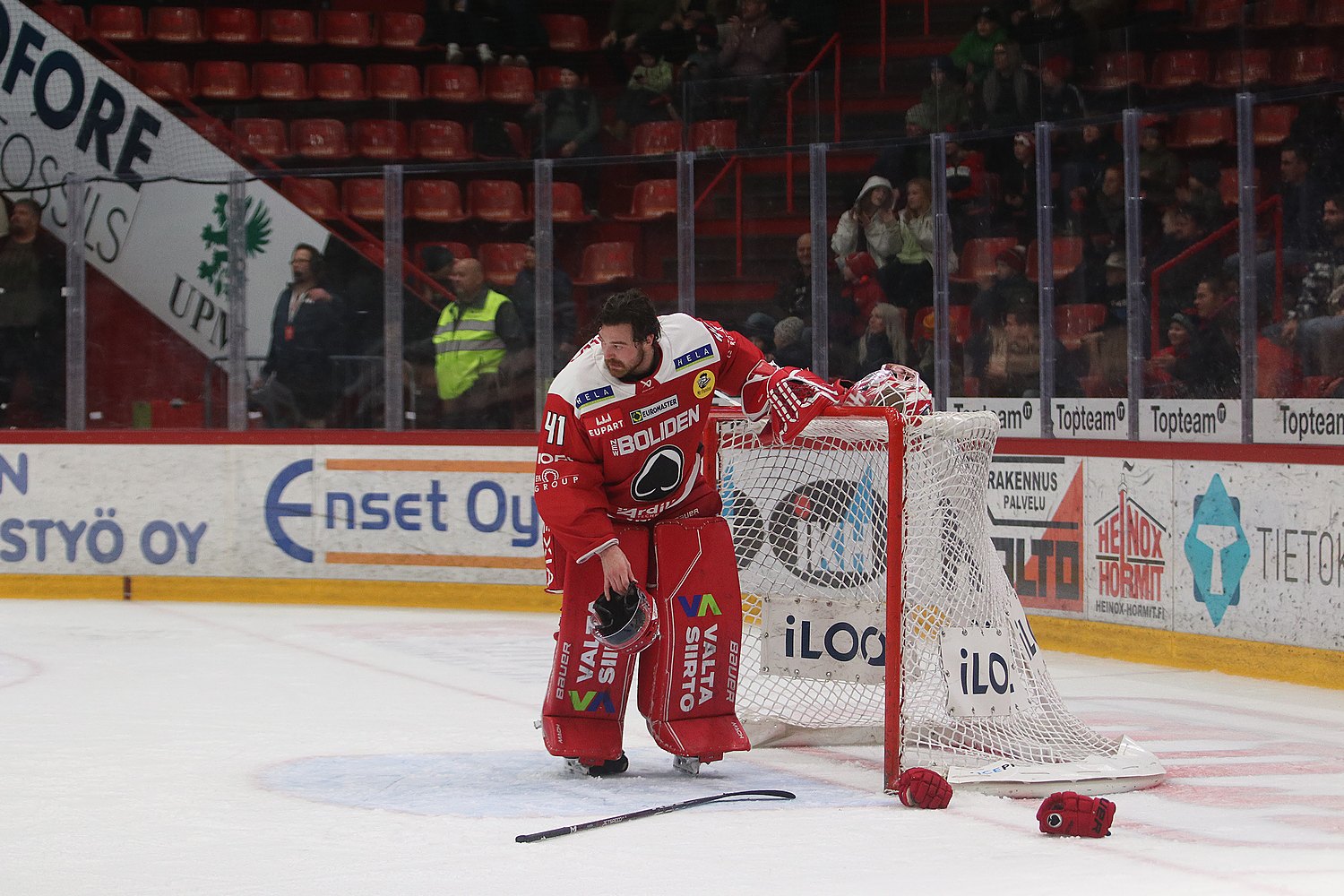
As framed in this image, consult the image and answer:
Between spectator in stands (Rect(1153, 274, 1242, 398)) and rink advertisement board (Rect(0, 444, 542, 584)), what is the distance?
11.0 feet

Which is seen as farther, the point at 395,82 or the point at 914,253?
the point at 395,82

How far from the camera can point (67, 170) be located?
10414 mm

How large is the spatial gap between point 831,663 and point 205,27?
933 centimetres

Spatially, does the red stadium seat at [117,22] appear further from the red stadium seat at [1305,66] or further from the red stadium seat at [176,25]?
the red stadium seat at [1305,66]

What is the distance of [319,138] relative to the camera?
30.9 ft

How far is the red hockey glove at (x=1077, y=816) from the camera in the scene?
3.79 meters

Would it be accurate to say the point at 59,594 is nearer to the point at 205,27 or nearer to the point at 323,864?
the point at 205,27

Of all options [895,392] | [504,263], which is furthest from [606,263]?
[895,392]

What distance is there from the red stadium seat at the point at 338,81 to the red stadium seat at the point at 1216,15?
6592mm

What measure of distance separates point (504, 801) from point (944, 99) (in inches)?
198

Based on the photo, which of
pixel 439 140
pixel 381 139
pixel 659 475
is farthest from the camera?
pixel 439 140

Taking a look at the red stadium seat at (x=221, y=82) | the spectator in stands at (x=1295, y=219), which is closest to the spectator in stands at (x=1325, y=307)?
the spectator in stands at (x=1295, y=219)

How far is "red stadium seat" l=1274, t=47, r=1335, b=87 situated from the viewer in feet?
21.8

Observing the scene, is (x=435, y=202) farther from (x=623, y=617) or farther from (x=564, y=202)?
(x=623, y=617)
